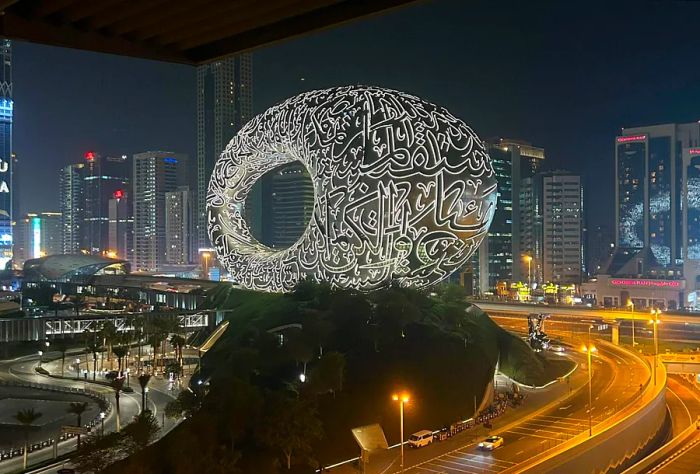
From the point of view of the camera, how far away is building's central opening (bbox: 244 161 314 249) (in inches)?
4405

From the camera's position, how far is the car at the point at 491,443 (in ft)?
68.8

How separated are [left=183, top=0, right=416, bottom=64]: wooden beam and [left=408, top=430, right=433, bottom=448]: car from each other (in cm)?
1729

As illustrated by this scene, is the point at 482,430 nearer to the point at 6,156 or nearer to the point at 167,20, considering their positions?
the point at 167,20

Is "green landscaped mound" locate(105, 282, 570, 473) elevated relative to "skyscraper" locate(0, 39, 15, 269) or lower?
lower

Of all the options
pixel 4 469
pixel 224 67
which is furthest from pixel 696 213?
pixel 4 469

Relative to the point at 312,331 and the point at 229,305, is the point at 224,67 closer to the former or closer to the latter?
the point at 229,305

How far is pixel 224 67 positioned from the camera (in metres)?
125

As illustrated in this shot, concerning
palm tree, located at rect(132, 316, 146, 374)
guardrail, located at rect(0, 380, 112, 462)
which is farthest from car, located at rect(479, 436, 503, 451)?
palm tree, located at rect(132, 316, 146, 374)

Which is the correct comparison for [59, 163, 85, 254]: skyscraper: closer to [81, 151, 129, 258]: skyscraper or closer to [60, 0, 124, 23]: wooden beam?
[81, 151, 129, 258]: skyscraper

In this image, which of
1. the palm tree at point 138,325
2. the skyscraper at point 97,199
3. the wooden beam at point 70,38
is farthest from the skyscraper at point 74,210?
the wooden beam at point 70,38

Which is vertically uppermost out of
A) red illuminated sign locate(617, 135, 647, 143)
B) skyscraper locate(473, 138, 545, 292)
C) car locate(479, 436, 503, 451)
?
red illuminated sign locate(617, 135, 647, 143)

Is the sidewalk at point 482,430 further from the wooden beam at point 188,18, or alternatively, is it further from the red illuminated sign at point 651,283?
the red illuminated sign at point 651,283

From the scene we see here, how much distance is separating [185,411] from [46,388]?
48.6ft

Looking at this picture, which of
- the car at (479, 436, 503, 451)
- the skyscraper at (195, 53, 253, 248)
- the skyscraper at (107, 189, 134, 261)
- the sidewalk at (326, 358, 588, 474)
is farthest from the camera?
the skyscraper at (107, 189, 134, 261)
